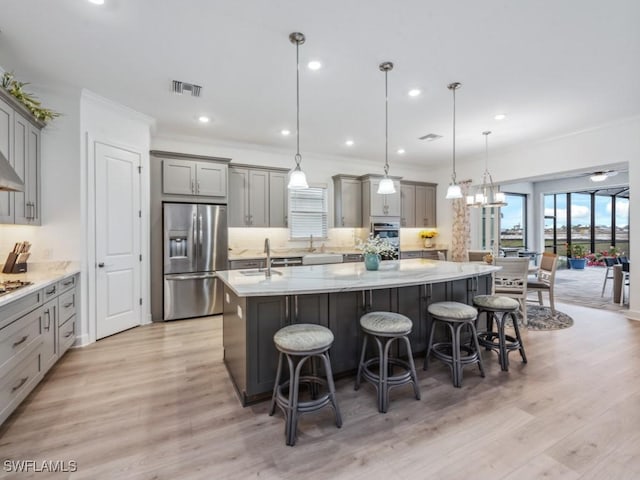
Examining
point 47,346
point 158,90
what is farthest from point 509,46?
point 47,346

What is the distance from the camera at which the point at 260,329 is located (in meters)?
2.26

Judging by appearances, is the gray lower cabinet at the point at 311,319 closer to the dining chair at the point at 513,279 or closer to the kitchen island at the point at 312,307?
the kitchen island at the point at 312,307

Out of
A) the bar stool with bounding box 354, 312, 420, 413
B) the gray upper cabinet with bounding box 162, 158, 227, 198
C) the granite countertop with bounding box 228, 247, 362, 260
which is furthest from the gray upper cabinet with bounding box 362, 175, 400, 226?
the bar stool with bounding box 354, 312, 420, 413

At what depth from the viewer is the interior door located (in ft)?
11.9

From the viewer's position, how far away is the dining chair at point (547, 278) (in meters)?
4.46

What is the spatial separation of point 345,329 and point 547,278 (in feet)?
13.3

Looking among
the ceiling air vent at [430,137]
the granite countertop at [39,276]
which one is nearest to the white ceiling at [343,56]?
the ceiling air vent at [430,137]

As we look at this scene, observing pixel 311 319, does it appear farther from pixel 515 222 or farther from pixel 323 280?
pixel 515 222

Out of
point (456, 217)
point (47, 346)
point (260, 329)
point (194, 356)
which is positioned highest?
point (456, 217)

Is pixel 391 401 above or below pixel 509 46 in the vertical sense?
below

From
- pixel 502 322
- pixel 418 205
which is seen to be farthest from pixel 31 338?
pixel 418 205

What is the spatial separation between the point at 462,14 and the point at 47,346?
170 inches

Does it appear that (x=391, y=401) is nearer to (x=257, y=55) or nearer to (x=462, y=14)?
(x=462, y=14)

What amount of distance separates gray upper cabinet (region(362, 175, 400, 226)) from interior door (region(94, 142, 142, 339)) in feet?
13.3
